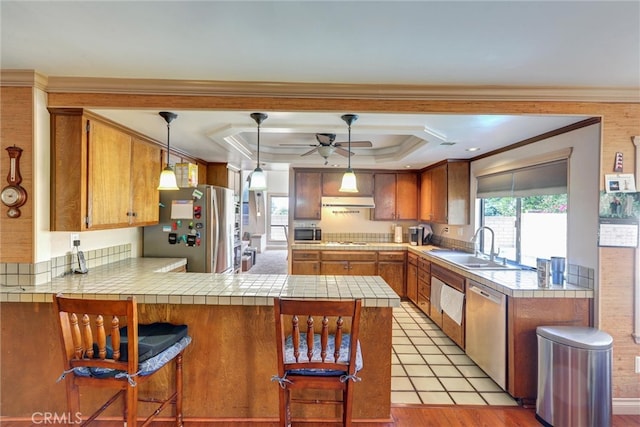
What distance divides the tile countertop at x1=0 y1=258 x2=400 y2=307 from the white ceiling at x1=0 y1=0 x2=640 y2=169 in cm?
126

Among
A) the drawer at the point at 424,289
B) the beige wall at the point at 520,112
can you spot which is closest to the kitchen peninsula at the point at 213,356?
the beige wall at the point at 520,112

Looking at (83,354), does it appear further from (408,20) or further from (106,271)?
(408,20)

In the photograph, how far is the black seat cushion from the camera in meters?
1.66

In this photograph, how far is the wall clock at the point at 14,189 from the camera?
2.05m

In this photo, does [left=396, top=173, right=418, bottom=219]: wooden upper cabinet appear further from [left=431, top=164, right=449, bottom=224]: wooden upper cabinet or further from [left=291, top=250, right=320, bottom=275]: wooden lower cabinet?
[left=291, top=250, right=320, bottom=275]: wooden lower cabinet

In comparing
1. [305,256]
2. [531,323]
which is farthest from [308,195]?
[531,323]

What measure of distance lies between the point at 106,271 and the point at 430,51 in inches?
116

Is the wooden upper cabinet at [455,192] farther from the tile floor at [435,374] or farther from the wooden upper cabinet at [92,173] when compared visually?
the wooden upper cabinet at [92,173]

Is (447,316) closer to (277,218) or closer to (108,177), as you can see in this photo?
(108,177)

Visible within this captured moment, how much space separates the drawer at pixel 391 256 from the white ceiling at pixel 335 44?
269cm

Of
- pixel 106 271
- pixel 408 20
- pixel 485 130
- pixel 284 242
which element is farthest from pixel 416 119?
pixel 284 242

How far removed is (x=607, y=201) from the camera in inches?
87.3

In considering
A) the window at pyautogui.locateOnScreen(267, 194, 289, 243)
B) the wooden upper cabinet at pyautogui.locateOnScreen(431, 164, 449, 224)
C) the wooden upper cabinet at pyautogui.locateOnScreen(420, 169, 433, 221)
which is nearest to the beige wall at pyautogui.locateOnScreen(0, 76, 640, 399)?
the wooden upper cabinet at pyautogui.locateOnScreen(431, 164, 449, 224)

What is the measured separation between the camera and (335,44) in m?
Answer: 1.60
